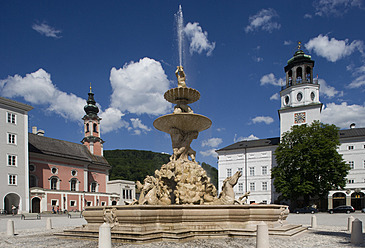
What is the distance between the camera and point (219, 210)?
35.4ft

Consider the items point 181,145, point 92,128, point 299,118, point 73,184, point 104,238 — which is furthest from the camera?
point 92,128

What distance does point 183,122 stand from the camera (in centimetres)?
1483

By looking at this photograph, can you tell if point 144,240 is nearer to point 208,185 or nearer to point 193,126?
point 208,185

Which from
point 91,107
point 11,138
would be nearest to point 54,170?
point 11,138

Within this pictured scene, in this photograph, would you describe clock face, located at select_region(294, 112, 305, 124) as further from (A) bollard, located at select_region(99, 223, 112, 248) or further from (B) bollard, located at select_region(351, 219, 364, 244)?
(A) bollard, located at select_region(99, 223, 112, 248)

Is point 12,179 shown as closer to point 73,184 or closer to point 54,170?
point 54,170

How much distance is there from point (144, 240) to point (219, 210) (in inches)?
119

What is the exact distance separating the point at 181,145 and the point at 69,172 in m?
43.4

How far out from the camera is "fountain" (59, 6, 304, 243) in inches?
377

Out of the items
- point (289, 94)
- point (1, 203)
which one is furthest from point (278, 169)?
point (1, 203)

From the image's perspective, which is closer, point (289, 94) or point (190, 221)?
point (190, 221)

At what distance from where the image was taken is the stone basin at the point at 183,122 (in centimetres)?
1448

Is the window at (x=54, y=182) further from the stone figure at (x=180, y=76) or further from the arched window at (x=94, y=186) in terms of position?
the stone figure at (x=180, y=76)

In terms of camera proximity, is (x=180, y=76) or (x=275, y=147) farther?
(x=275, y=147)
